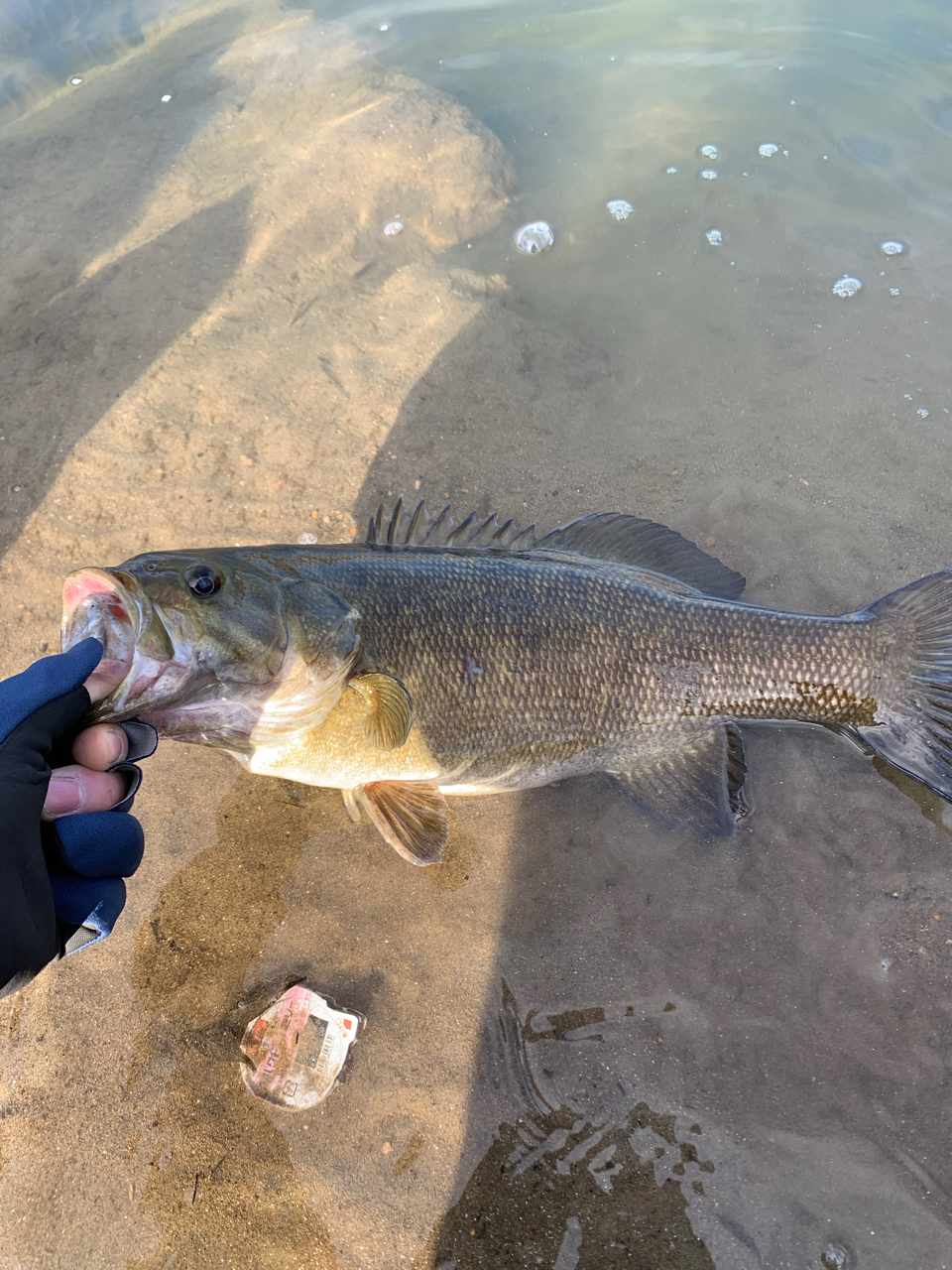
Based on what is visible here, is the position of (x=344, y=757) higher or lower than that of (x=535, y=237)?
lower

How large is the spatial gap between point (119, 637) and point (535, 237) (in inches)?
165

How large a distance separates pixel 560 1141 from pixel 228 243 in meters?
5.50

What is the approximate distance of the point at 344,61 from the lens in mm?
5895

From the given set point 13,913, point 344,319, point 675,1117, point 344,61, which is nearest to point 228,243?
point 344,319

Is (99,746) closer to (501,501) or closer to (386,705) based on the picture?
(386,705)

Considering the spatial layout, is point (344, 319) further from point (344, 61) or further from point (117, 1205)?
point (117, 1205)

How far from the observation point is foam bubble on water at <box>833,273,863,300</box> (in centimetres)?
428

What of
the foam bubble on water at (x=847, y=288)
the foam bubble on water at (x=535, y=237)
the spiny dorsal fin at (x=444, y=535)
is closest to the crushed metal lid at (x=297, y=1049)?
the spiny dorsal fin at (x=444, y=535)

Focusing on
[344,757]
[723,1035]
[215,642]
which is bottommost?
[723,1035]

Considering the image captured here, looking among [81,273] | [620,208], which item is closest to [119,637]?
[81,273]

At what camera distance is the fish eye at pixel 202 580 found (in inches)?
91.4

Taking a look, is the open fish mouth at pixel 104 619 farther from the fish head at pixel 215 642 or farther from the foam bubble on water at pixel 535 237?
the foam bubble on water at pixel 535 237

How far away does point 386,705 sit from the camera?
2594 millimetres

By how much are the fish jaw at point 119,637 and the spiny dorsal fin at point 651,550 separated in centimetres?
186
